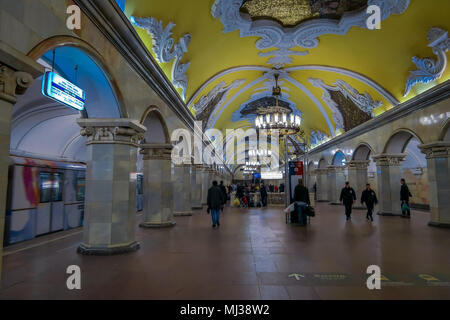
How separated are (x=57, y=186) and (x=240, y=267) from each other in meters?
6.34

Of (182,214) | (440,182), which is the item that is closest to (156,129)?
(182,214)

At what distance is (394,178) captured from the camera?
1268cm

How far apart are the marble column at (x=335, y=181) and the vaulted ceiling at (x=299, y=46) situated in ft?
16.2

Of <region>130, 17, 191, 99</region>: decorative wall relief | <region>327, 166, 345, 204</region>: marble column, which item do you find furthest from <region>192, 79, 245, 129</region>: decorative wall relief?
<region>327, 166, 345, 204</region>: marble column

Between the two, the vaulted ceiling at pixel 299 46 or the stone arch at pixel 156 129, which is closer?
the vaulted ceiling at pixel 299 46

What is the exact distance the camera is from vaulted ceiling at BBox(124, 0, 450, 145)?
25.5ft

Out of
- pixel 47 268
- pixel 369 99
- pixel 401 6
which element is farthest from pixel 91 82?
pixel 369 99

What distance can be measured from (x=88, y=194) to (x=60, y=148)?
7081mm

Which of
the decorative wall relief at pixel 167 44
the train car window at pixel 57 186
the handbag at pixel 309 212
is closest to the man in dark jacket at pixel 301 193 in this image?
the handbag at pixel 309 212

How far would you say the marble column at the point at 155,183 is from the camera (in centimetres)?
870

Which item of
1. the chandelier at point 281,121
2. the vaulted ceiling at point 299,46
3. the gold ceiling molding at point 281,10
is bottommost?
the chandelier at point 281,121

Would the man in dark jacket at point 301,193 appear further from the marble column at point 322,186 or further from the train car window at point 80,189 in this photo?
the marble column at point 322,186

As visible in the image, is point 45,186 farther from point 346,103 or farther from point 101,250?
point 346,103

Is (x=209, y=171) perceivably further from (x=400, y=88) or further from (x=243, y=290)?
(x=243, y=290)
